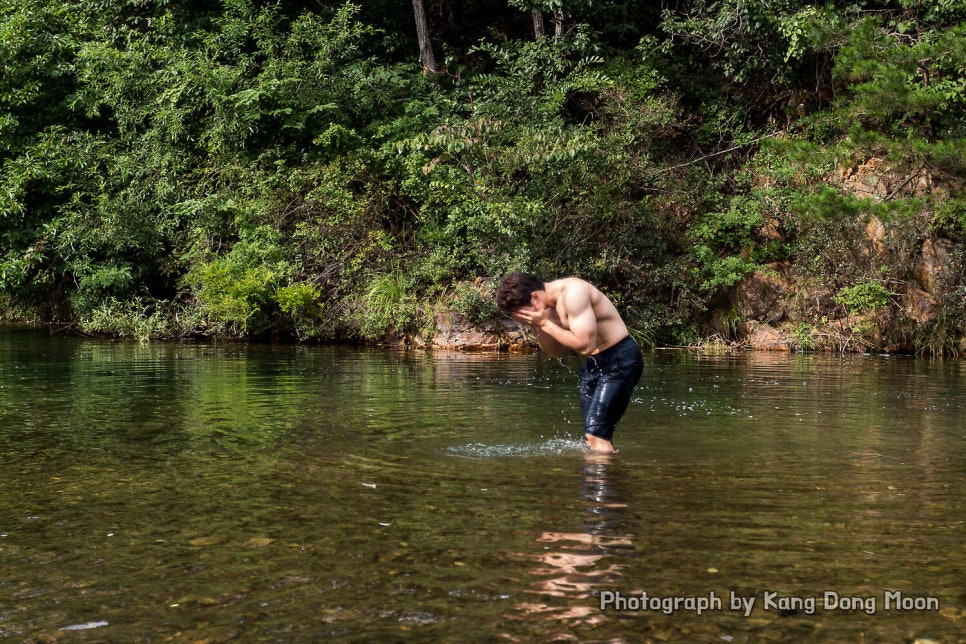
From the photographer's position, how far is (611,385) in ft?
25.1

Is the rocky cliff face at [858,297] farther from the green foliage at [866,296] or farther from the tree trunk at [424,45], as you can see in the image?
the tree trunk at [424,45]

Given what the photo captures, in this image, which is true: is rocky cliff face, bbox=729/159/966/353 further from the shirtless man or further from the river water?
the shirtless man

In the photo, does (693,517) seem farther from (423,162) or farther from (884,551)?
(423,162)

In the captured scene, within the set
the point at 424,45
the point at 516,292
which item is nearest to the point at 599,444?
the point at 516,292

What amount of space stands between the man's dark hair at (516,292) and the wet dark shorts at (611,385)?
955 mm

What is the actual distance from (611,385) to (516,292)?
3.89 ft

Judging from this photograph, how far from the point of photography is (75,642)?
12.1 feet

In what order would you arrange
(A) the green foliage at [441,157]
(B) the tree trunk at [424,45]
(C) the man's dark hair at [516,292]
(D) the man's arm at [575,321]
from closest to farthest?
1. (C) the man's dark hair at [516,292]
2. (D) the man's arm at [575,321]
3. (A) the green foliage at [441,157]
4. (B) the tree trunk at [424,45]

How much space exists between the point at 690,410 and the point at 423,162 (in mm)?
12151

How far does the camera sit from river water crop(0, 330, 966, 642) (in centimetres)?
396

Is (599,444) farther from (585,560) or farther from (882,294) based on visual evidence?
(882,294)

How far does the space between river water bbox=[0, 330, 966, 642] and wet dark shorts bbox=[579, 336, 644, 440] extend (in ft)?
0.91

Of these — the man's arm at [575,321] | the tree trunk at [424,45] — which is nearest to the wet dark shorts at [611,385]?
the man's arm at [575,321]

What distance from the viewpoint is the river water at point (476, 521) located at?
3.96 m
